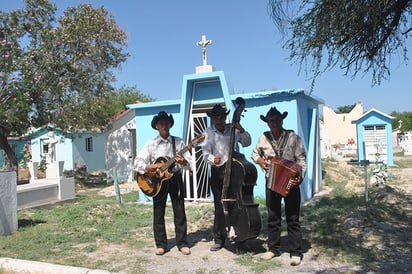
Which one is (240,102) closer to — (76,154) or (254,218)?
(254,218)

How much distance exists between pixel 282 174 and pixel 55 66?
12.0m

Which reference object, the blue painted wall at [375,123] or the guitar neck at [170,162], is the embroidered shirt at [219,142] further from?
the blue painted wall at [375,123]

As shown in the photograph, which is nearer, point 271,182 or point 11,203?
point 271,182

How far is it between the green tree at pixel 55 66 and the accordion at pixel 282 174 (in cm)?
1108

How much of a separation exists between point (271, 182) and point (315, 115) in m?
6.29

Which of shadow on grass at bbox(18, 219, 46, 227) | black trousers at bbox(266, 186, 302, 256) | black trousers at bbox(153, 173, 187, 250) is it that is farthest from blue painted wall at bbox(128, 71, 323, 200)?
black trousers at bbox(266, 186, 302, 256)

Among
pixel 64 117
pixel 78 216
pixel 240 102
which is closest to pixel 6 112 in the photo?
pixel 64 117

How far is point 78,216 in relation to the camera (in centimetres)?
831

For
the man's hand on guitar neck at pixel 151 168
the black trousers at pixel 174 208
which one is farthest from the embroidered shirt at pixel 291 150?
the man's hand on guitar neck at pixel 151 168

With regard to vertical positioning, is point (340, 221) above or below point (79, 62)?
below

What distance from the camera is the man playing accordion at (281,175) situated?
4734 mm

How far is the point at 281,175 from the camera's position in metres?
4.71

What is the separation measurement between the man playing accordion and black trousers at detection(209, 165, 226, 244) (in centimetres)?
56

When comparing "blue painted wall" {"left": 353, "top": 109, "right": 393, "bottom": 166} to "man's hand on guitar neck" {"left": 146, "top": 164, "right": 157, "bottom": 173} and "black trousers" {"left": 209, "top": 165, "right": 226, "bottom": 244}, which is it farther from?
"man's hand on guitar neck" {"left": 146, "top": 164, "right": 157, "bottom": 173}
